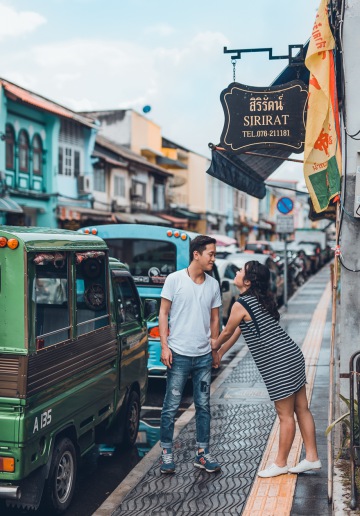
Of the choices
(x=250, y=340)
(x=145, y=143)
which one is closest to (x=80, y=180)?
(x=145, y=143)

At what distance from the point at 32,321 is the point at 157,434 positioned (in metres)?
3.68

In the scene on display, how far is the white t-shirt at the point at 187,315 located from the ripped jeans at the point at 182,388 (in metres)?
0.08

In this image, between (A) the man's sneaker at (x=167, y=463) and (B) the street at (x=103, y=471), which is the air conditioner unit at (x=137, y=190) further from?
(A) the man's sneaker at (x=167, y=463)

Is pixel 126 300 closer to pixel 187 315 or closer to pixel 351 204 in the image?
pixel 187 315

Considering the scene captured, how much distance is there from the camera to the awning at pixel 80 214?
27.8m

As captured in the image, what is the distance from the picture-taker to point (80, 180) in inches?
1178

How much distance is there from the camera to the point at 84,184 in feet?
99.3

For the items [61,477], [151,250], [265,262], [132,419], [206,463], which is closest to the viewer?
[61,477]

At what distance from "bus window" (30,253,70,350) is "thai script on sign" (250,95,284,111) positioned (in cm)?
281

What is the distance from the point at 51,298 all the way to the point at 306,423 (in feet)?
7.84

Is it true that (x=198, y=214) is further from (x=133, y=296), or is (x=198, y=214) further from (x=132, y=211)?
(x=133, y=296)

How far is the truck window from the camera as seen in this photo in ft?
24.1

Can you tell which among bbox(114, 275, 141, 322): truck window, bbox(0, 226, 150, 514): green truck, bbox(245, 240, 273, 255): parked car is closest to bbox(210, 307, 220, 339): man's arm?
bbox(0, 226, 150, 514): green truck

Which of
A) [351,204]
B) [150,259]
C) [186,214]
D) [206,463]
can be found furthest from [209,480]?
[186,214]
